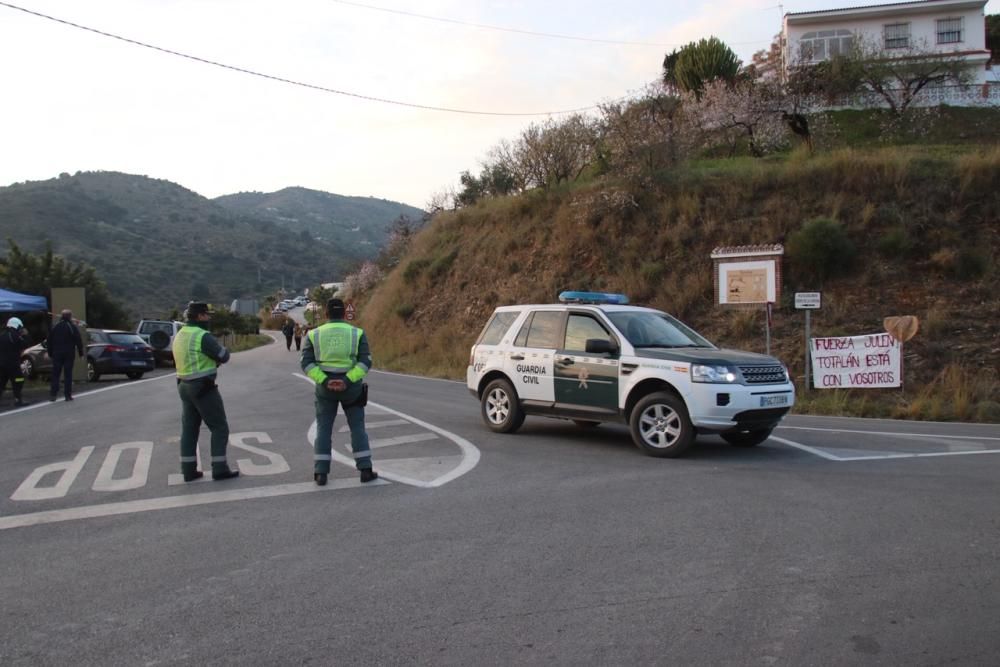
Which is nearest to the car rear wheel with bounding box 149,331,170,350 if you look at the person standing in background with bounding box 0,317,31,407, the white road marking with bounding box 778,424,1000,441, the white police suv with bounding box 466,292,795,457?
the white police suv with bounding box 466,292,795,457

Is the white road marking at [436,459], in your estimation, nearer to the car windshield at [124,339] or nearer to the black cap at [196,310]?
the black cap at [196,310]

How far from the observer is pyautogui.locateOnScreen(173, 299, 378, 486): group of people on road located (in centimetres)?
798

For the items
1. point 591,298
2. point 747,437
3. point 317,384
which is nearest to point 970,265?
point 747,437

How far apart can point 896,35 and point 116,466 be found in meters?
43.0

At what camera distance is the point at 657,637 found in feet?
13.7

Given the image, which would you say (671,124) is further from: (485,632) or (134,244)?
(134,244)

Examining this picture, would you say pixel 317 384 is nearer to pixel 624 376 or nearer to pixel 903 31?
pixel 624 376

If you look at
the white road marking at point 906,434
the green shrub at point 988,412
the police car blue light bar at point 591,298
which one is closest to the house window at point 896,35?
the green shrub at point 988,412

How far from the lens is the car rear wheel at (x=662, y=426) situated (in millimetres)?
9148

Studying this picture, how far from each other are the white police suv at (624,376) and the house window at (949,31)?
1503 inches

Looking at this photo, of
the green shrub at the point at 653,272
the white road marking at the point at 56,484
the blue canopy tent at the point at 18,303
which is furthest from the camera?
the green shrub at the point at 653,272

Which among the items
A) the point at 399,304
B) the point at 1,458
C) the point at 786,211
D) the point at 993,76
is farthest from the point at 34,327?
the point at 993,76

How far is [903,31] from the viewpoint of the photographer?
4091 cm

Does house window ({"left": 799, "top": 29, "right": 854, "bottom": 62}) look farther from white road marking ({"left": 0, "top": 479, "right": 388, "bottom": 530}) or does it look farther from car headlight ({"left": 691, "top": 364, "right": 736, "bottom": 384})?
white road marking ({"left": 0, "top": 479, "right": 388, "bottom": 530})
